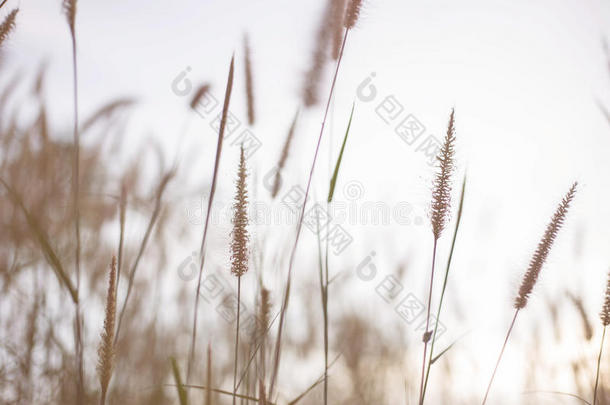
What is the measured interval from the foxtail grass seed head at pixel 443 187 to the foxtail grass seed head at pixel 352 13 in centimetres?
30

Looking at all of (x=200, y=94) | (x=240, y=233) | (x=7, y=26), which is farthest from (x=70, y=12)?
(x=240, y=233)

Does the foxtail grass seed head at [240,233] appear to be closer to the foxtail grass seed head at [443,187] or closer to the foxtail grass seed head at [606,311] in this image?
the foxtail grass seed head at [443,187]

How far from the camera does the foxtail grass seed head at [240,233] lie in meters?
0.82

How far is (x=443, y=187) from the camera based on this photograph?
0.88 metres

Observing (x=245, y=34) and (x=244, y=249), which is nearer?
(x=244, y=249)

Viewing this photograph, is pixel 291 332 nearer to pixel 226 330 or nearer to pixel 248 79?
pixel 226 330

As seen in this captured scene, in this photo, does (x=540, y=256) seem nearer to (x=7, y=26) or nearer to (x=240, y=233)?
(x=240, y=233)

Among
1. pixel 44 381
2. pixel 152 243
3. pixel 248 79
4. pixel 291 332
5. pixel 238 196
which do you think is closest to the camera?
pixel 238 196

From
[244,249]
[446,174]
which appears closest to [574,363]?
[446,174]

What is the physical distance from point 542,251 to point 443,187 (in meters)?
0.23

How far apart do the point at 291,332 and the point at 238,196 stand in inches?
72.8

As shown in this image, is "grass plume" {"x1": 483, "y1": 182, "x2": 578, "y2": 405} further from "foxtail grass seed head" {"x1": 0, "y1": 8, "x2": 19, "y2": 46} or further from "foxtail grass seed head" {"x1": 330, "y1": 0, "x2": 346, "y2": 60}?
"foxtail grass seed head" {"x1": 0, "y1": 8, "x2": 19, "y2": 46}

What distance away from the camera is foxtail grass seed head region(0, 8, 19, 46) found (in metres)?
0.88

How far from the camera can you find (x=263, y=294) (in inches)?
37.1
